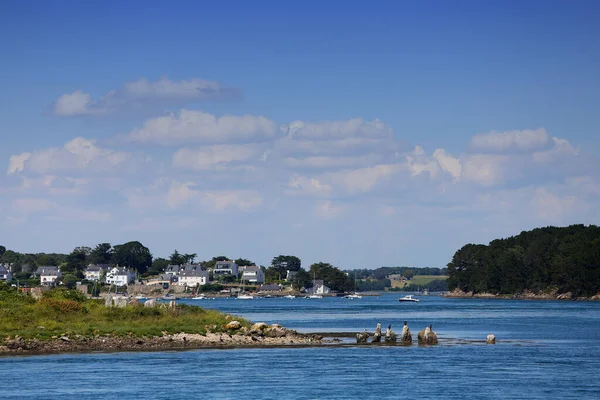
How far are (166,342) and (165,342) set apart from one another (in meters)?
0.08

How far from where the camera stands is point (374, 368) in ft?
205

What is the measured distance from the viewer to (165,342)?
74188 mm

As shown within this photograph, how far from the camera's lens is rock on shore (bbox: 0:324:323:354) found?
7000cm

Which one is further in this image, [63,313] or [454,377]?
[63,313]

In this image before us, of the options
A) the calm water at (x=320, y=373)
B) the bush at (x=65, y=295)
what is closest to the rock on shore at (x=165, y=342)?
the calm water at (x=320, y=373)

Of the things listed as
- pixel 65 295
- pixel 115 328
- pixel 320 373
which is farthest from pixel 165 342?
pixel 320 373

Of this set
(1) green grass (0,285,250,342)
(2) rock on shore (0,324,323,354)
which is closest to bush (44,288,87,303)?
(1) green grass (0,285,250,342)

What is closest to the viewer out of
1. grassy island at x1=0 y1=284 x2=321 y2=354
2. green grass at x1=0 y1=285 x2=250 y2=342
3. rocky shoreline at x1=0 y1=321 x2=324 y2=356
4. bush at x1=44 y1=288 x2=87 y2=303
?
rocky shoreline at x1=0 y1=321 x2=324 y2=356

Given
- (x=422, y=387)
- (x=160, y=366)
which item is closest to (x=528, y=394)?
(x=422, y=387)

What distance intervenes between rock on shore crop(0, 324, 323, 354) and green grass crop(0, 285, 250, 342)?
3.13 ft

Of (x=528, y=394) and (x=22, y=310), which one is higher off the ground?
(x=22, y=310)

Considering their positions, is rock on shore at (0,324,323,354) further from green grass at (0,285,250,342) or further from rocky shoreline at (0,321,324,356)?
green grass at (0,285,250,342)

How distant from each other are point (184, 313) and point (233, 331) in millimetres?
7639

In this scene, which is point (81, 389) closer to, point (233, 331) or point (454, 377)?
point (454, 377)
